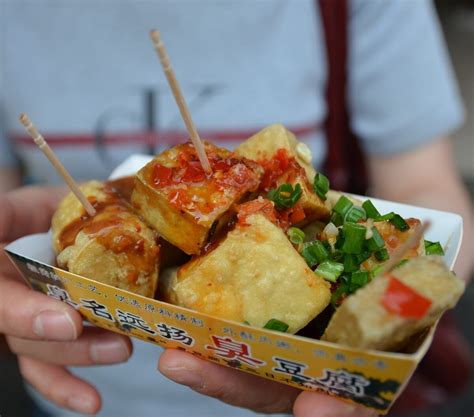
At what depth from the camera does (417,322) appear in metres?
1.11

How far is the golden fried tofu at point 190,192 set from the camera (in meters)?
1.35

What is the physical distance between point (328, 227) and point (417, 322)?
0.42 metres

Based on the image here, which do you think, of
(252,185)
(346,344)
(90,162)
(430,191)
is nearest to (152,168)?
(252,185)

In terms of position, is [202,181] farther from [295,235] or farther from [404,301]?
[404,301]

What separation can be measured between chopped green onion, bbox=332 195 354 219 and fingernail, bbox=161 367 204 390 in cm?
59

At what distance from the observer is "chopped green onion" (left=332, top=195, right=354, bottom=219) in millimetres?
1496

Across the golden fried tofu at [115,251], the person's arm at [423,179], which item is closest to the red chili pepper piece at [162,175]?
the golden fried tofu at [115,251]

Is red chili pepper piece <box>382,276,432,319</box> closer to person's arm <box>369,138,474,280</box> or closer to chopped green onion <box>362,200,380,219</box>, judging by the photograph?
chopped green onion <box>362,200,380,219</box>

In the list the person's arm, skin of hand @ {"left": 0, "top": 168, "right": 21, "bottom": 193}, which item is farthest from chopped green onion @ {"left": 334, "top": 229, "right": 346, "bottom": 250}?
skin of hand @ {"left": 0, "top": 168, "right": 21, "bottom": 193}

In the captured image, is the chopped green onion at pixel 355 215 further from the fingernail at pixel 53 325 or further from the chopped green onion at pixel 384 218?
the fingernail at pixel 53 325

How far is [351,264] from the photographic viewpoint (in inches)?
53.3

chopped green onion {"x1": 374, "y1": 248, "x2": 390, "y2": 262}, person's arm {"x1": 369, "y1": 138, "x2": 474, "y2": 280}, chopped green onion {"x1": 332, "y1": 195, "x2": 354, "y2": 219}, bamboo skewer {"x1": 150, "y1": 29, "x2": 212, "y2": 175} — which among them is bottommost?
person's arm {"x1": 369, "y1": 138, "x2": 474, "y2": 280}

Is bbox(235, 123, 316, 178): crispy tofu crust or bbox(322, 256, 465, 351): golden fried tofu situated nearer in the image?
bbox(322, 256, 465, 351): golden fried tofu

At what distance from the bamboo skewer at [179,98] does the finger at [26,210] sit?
0.82 metres
